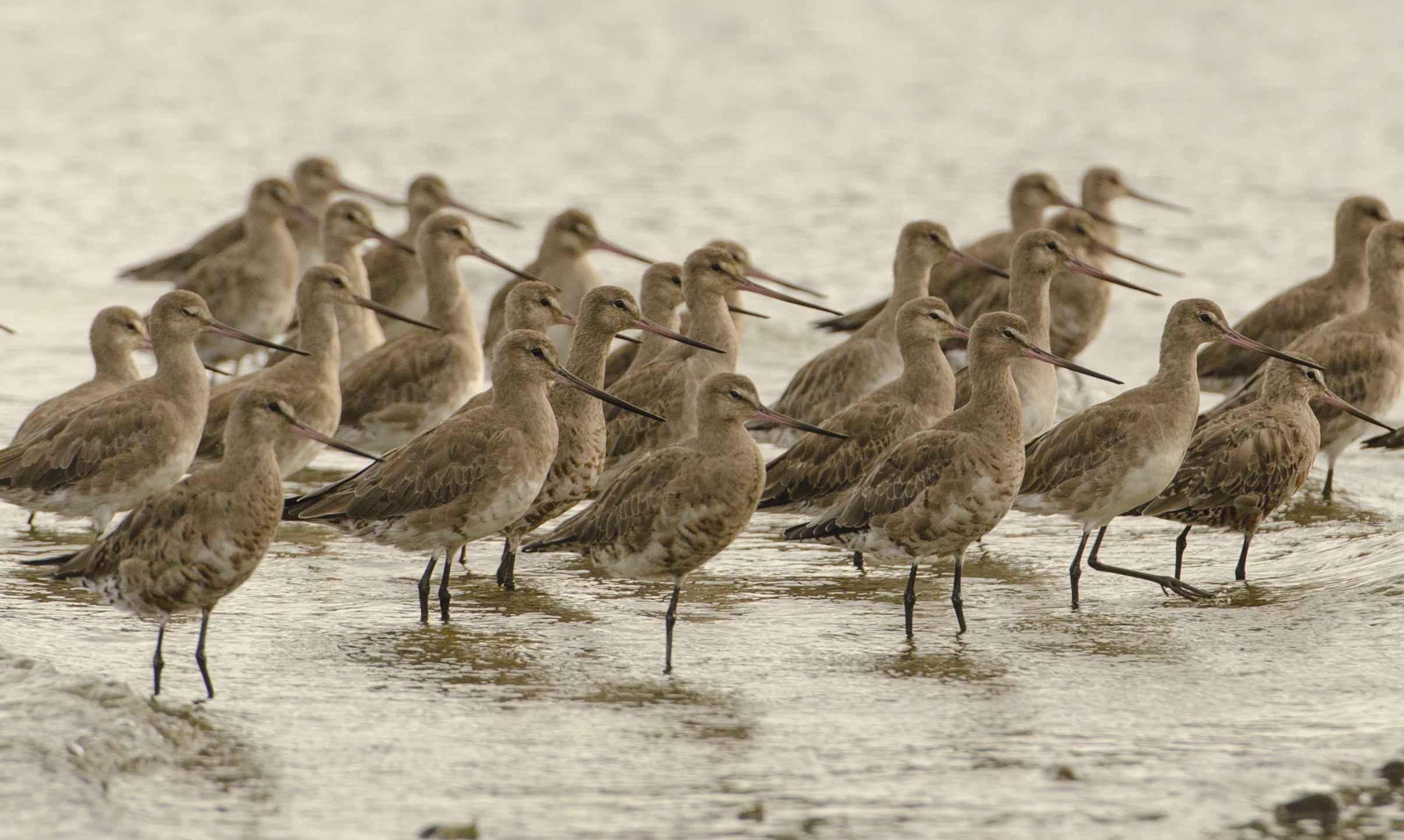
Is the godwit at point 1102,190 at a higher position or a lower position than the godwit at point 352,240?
higher

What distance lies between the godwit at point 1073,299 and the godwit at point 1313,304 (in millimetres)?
708

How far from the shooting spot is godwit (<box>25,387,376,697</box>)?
547cm

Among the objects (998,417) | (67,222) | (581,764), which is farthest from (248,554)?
(67,222)

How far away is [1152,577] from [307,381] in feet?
12.6

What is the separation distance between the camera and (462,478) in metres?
6.40

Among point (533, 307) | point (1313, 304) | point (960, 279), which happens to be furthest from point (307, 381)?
point (1313, 304)

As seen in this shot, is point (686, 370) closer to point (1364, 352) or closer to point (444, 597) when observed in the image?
→ point (444, 597)

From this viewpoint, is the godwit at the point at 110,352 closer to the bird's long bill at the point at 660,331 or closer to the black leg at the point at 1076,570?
the bird's long bill at the point at 660,331

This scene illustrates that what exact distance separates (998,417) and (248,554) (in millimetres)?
2657

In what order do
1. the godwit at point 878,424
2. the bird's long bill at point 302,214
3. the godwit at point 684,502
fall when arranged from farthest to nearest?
the bird's long bill at point 302,214
the godwit at point 878,424
the godwit at point 684,502

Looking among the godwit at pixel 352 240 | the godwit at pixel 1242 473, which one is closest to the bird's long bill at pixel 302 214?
the godwit at pixel 352 240

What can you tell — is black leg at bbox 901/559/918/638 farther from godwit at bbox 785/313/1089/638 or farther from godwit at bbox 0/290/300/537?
godwit at bbox 0/290/300/537

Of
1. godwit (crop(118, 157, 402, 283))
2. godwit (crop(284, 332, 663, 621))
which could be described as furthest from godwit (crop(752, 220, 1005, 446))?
godwit (crop(118, 157, 402, 283))

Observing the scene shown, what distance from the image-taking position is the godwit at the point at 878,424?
7555 millimetres
